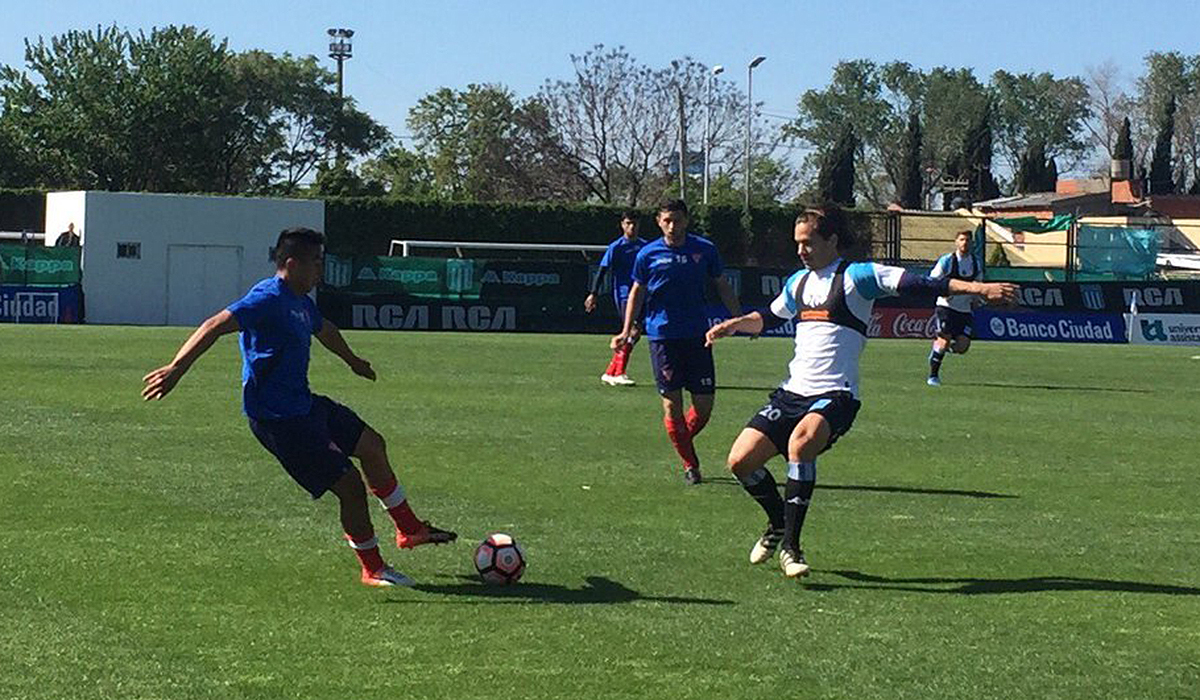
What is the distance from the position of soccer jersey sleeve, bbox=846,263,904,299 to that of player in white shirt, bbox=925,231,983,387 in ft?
41.7

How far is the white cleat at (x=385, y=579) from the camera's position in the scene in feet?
26.4

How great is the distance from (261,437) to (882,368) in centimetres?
1852

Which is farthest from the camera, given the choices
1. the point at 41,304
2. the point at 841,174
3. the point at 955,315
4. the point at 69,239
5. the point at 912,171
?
the point at 912,171

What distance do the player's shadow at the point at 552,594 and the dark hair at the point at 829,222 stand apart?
1971 millimetres

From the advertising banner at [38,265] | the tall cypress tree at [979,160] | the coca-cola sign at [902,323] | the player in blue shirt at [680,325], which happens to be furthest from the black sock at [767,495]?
the tall cypress tree at [979,160]

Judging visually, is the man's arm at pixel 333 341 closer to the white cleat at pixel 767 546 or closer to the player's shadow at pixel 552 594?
the player's shadow at pixel 552 594

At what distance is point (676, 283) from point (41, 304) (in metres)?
29.2

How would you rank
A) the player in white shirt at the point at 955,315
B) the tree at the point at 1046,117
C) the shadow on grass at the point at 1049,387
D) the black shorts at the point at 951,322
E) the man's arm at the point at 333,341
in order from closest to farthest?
1. the man's arm at the point at 333,341
2. the player in white shirt at the point at 955,315
3. the shadow on grass at the point at 1049,387
4. the black shorts at the point at 951,322
5. the tree at the point at 1046,117

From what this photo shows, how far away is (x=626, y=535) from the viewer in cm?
973

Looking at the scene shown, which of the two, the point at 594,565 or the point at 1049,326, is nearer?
the point at 594,565

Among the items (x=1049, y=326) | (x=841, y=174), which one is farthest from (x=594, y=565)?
(x=841, y=174)

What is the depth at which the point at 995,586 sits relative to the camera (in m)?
8.43

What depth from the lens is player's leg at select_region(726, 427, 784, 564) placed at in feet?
28.7

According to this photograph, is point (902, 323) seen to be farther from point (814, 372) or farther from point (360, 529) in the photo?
point (360, 529)
